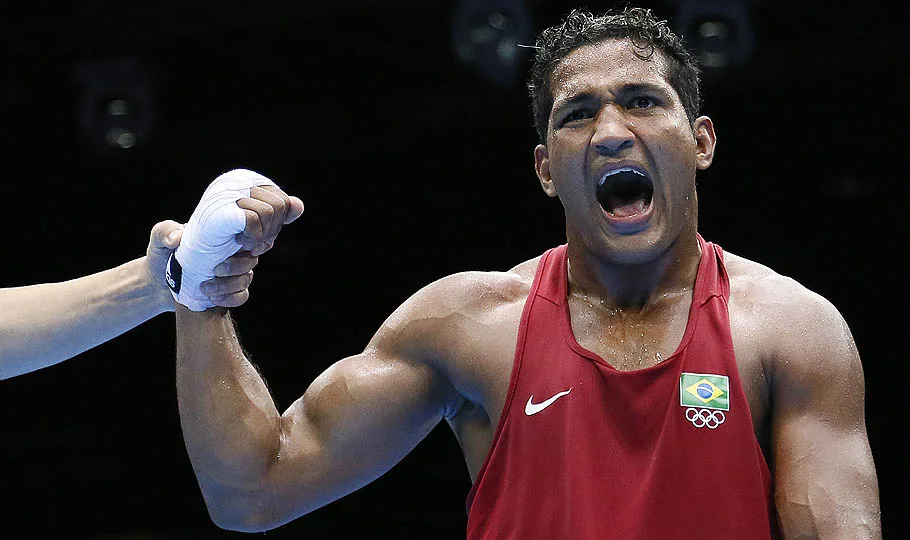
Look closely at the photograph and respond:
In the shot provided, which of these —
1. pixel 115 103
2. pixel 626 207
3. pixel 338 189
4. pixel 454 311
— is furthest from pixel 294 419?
pixel 115 103

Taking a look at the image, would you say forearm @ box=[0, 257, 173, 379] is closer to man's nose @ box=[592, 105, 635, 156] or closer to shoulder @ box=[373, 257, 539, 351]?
shoulder @ box=[373, 257, 539, 351]

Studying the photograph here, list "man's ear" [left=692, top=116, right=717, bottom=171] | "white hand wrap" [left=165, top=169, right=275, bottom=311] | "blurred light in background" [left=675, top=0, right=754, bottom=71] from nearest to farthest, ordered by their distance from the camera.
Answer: "white hand wrap" [left=165, top=169, right=275, bottom=311], "man's ear" [left=692, top=116, right=717, bottom=171], "blurred light in background" [left=675, top=0, right=754, bottom=71]

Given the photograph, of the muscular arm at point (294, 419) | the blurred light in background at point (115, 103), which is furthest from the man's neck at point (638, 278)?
the blurred light in background at point (115, 103)

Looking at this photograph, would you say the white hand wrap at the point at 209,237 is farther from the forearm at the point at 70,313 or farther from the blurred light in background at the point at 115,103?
the blurred light in background at the point at 115,103

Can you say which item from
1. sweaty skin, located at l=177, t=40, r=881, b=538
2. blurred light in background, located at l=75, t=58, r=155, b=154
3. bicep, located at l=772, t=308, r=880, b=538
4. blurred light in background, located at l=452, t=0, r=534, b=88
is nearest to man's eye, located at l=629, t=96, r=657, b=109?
sweaty skin, located at l=177, t=40, r=881, b=538

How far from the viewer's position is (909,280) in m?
Answer: 5.56

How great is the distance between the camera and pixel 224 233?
2139 mm

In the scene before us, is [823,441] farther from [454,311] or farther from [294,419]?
[294,419]

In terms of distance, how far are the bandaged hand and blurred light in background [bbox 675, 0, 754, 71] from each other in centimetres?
310

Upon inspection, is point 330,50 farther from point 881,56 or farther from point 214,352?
point 214,352

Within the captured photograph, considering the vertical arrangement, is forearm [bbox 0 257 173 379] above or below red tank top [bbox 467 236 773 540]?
above

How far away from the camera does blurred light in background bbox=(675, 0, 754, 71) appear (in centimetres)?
492

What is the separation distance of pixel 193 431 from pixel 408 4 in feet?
11.2

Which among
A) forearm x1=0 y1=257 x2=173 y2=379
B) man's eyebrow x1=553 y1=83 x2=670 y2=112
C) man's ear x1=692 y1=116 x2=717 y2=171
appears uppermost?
man's eyebrow x1=553 y1=83 x2=670 y2=112
